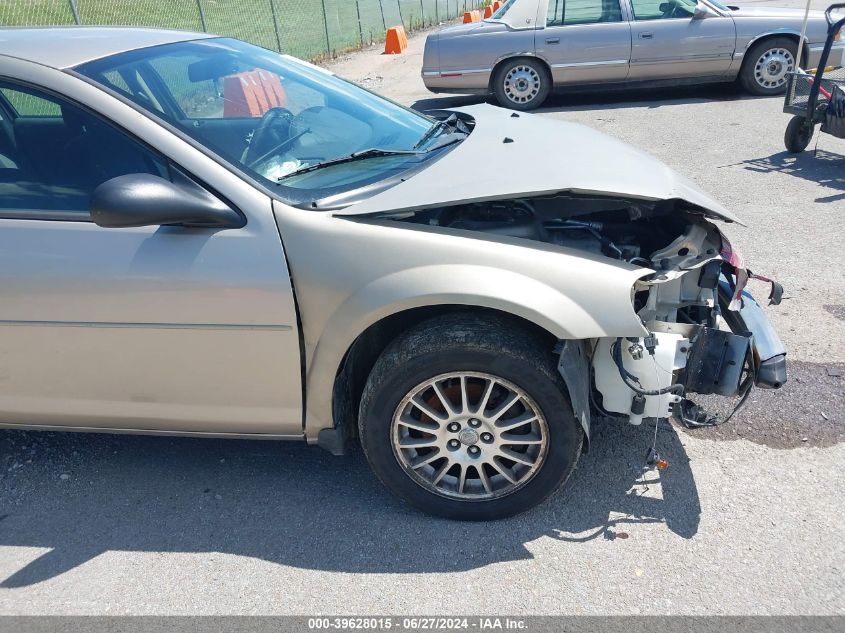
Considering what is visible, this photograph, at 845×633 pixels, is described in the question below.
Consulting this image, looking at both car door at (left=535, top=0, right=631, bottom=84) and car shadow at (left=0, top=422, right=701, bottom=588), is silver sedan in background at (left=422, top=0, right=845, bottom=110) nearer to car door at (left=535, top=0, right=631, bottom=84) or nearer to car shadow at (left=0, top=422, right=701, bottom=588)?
car door at (left=535, top=0, right=631, bottom=84)

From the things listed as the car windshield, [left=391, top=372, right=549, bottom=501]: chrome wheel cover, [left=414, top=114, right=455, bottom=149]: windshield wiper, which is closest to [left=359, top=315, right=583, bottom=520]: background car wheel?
[left=391, top=372, right=549, bottom=501]: chrome wheel cover

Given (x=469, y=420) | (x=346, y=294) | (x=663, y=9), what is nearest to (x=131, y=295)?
(x=346, y=294)

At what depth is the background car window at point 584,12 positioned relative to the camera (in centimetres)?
977

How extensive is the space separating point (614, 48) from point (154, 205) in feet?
28.4

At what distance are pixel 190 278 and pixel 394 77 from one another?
12.7m

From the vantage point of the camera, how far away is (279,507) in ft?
9.84

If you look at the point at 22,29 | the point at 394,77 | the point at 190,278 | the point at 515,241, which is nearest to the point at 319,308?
the point at 190,278

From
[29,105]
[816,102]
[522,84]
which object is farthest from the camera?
[522,84]

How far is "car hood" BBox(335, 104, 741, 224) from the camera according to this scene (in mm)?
2609

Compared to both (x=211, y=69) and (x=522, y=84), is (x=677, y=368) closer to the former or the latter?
(x=211, y=69)

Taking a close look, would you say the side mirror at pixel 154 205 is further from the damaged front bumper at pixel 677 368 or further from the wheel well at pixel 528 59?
the wheel well at pixel 528 59

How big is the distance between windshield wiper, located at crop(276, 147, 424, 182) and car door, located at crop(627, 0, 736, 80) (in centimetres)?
762

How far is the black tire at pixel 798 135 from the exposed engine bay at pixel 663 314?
4.98 m

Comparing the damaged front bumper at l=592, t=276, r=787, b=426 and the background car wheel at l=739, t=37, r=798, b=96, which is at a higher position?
the damaged front bumper at l=592, t=276, r=787, b=426
